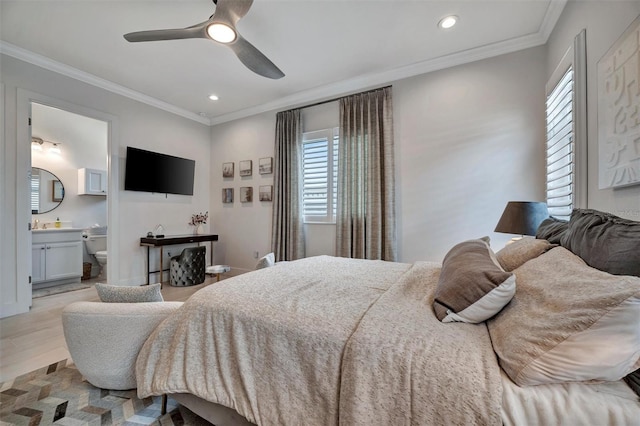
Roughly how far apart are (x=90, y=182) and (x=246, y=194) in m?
3.03

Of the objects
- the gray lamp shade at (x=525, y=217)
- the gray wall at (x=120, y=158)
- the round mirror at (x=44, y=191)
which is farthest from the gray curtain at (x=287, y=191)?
the round mirror at (x=44, y=191)

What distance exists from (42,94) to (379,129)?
4.07m

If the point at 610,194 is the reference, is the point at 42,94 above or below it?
above

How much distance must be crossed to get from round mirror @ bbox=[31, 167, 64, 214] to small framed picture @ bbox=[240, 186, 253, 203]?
321cm

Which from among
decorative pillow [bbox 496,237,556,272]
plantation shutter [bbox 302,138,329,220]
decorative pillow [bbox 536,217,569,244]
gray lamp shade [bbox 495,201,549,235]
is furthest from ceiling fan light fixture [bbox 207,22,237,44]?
gray lamp shade [bbox 495,201,549,235]

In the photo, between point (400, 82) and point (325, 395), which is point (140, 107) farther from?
point (325, 395)

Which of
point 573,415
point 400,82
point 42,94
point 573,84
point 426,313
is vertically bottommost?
point 573,415

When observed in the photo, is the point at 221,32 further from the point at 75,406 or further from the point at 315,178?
the point at 75,406

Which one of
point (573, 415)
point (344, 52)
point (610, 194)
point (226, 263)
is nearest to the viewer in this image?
point (573, 415)

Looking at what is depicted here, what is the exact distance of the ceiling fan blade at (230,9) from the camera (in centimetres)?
178

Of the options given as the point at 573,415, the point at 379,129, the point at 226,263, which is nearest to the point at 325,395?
the point at 573,415

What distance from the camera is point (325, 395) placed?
0.97 metres

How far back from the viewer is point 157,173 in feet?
13.5

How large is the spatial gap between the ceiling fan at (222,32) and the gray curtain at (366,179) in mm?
1508
